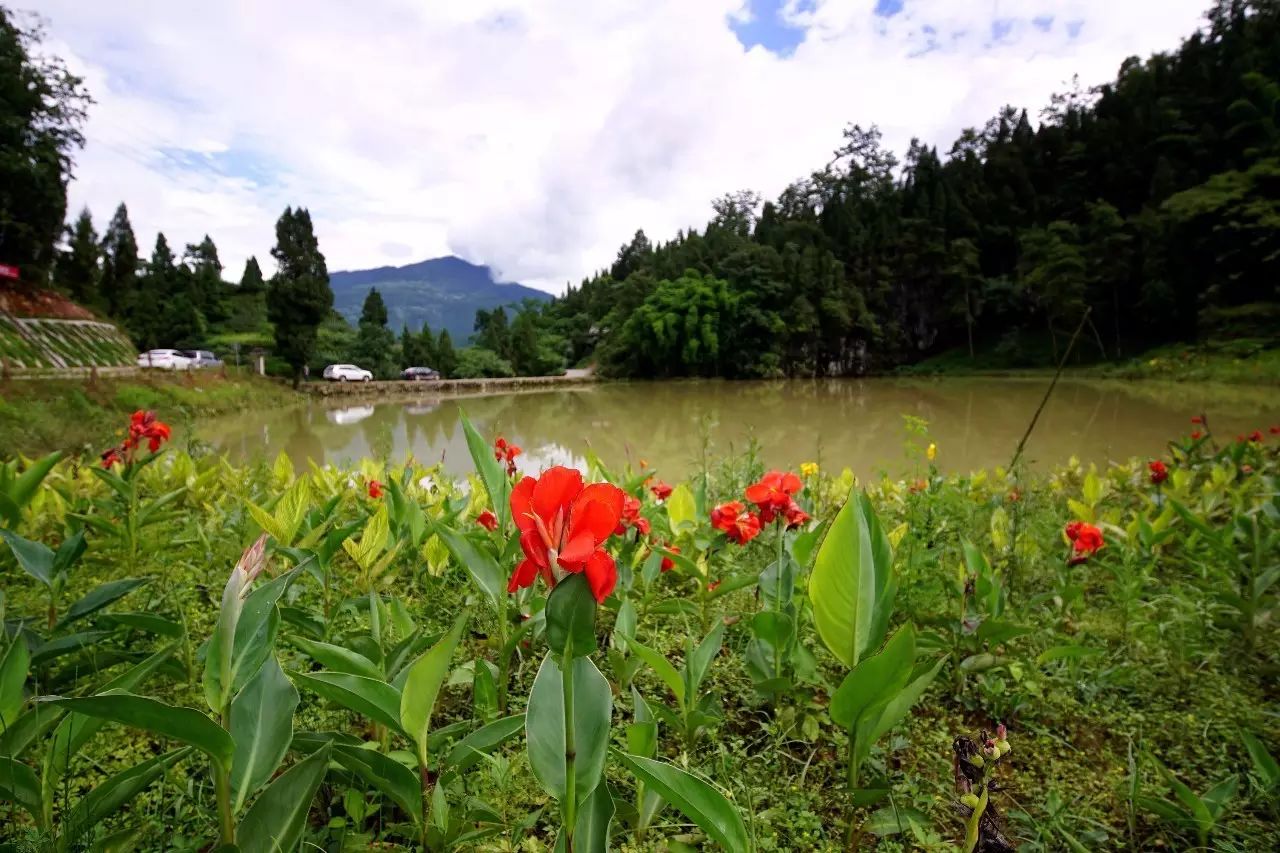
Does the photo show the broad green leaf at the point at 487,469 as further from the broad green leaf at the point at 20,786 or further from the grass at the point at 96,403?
the grass at the point at 96,403

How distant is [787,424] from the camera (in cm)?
1088

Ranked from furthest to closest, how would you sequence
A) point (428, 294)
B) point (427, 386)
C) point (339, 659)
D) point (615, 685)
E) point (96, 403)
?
point (428, 294), point (427, 386), point (96, 403), point (615, 685), point (339, 659)

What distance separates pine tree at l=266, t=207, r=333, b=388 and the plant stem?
1924 centimetres

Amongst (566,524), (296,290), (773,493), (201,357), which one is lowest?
(773,493)

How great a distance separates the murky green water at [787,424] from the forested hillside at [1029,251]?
19.5 feet

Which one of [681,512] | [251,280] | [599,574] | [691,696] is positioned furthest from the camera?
[251,280]

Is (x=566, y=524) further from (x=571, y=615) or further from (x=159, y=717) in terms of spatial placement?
(x=159, y=717)

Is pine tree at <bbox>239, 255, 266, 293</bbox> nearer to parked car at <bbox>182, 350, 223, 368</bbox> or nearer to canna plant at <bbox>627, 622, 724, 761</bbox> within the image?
parked car at <bbox>182, 350, 223, 368</bbox>

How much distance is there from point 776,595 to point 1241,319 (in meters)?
23.6

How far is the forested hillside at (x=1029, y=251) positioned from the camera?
18.6 metres

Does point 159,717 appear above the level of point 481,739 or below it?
above

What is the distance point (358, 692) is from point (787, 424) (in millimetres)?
10562

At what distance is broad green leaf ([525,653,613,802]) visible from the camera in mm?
625

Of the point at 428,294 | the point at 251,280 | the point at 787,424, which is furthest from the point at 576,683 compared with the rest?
the point at 428,294
